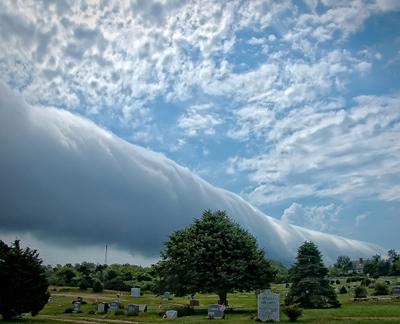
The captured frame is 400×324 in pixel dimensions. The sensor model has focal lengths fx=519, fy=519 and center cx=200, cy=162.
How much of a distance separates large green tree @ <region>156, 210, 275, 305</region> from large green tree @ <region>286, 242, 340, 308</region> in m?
2.67

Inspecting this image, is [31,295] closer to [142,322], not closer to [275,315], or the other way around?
[142,322]

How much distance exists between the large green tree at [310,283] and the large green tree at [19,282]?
22.7m

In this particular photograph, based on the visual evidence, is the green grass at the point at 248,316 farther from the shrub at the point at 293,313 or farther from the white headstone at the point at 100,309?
the white headstone at the point at 100,309

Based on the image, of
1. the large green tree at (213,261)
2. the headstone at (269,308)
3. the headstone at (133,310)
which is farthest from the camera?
the large green tree at (213,261)

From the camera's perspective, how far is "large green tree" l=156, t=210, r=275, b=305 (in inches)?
1758

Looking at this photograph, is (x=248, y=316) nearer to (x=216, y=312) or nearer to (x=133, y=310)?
(x=216, y=312)

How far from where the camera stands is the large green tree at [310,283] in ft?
153

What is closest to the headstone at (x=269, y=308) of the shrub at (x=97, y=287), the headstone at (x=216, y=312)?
the headstone at (x=216, y=312)

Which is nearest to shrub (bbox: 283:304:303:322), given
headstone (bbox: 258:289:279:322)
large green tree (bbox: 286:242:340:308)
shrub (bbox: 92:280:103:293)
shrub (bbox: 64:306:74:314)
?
headstone (bbox: 258:289:279:322)

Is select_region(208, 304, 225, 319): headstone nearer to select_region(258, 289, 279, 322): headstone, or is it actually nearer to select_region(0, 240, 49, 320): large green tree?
select_region(258, 289, 279, 322): headstone

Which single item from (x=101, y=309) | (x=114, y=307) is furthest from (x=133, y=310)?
(x=101, y=309)

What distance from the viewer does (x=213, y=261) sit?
148ft

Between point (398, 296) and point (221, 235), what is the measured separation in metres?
18.4

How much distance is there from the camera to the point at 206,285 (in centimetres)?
4456
